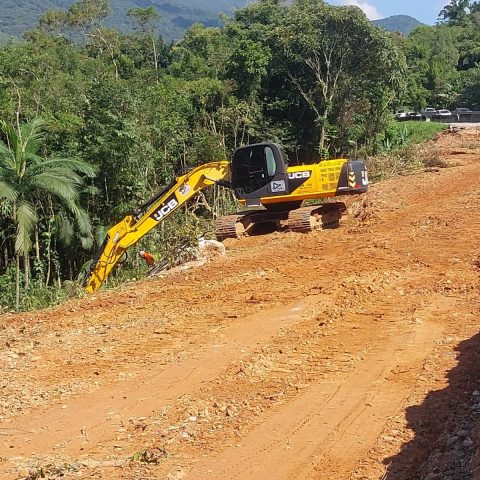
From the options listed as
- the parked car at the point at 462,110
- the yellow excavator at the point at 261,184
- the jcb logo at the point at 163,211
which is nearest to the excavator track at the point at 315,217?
the yellow excavator at the point at 261,184

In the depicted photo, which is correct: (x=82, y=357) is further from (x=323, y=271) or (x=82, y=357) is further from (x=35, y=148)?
(x=35, y=148)

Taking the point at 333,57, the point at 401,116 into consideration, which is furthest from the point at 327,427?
the point at 401,116

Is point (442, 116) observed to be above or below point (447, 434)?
above

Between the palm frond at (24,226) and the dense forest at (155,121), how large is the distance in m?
0.03

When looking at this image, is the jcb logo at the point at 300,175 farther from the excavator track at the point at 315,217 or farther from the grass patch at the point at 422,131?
the grass patch at the point at 422,131

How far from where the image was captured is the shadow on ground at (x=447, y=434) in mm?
4089

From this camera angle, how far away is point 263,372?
252 inches

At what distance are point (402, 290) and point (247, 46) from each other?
63.6 ft

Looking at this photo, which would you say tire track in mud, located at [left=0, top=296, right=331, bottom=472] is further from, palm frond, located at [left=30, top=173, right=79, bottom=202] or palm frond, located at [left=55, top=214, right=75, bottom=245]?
palm frond, located at [left=55, top=214, right=75, bottom=245]

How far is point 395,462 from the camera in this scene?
4578mm

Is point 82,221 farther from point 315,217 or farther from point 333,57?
point 333,57

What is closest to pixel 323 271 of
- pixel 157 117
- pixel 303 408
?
pixel 303 408

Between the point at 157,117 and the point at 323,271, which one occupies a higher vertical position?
the point at 157,117

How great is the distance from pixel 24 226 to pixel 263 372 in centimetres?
1045
